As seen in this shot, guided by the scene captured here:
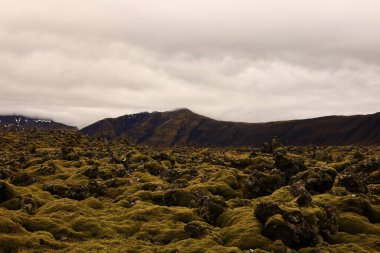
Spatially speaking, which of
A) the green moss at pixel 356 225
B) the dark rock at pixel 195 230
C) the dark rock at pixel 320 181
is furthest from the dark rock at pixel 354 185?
the dark rock at pixel 195 230

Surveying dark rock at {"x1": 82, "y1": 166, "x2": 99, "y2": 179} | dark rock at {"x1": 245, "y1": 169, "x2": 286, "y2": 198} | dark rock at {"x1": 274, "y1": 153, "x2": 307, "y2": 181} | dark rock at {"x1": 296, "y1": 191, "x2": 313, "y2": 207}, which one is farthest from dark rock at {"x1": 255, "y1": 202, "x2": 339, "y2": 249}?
dark rock at {"x1": 82, "y1": 166, "x2": 99, "y2": 179}

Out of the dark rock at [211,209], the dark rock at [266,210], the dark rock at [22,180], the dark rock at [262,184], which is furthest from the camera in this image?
the dark rock at [22,180]

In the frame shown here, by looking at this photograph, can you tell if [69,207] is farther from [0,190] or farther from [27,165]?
[27,165]

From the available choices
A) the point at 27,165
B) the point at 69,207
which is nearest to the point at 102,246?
the point at 69,207

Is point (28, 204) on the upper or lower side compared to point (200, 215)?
upper

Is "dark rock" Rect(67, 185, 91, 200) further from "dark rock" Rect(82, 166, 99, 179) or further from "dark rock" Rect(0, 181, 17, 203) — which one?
"dark rock" Rect(82, 166, 99, 179)

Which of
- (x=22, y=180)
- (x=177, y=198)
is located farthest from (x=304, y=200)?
(x=22, y=180)

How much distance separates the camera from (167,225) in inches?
1406

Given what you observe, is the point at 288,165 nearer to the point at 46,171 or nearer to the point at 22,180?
the point at 22,180

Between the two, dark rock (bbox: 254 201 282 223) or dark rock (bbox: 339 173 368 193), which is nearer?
dark rock (bbox: 254 201 282 223)

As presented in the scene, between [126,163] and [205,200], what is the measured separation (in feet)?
131

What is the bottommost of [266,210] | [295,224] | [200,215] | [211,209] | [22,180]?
[200,215]

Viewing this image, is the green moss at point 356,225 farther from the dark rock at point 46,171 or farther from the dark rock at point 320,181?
the dark rock at point 46,171

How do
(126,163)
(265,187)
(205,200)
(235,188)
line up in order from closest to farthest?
(205,200) < (265,187) < (235,188) < (126,163)
